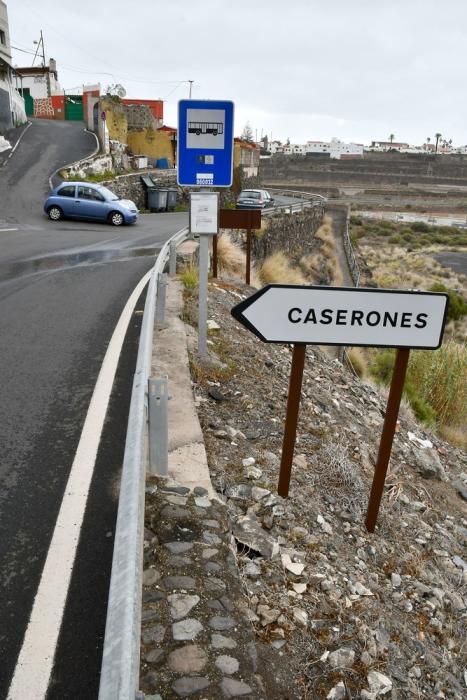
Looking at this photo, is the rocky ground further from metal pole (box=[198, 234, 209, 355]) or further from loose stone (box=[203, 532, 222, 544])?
metal pole (box=[198, 234, 209, 355])

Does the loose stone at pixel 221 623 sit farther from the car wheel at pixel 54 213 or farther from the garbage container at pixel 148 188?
the garbage container at pixel 148 188

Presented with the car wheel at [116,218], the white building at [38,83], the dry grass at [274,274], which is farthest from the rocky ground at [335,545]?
the white building at [38,83]

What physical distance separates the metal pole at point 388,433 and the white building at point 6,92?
3471 cm

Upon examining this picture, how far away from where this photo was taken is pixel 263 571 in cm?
314

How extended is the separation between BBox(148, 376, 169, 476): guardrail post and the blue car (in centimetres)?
1710

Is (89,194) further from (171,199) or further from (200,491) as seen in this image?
(200,491)

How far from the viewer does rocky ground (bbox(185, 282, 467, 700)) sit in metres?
2.74

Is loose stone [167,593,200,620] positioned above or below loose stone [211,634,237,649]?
above

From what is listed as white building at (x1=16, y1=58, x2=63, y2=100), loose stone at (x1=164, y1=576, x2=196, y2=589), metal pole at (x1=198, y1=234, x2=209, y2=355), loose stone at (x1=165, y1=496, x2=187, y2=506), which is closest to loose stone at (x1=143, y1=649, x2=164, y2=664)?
loose stone at (x1=164, y1=576, x2=196, y2=589)

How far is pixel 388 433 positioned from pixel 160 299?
3.78m

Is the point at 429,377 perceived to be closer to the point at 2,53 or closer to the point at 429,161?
the point at 2,53

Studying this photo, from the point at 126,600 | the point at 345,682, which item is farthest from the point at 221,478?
the point at 126,600

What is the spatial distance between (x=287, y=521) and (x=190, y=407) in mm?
1451

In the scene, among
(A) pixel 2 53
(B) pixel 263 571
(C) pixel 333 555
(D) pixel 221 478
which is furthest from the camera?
(A) pixel 2 53
